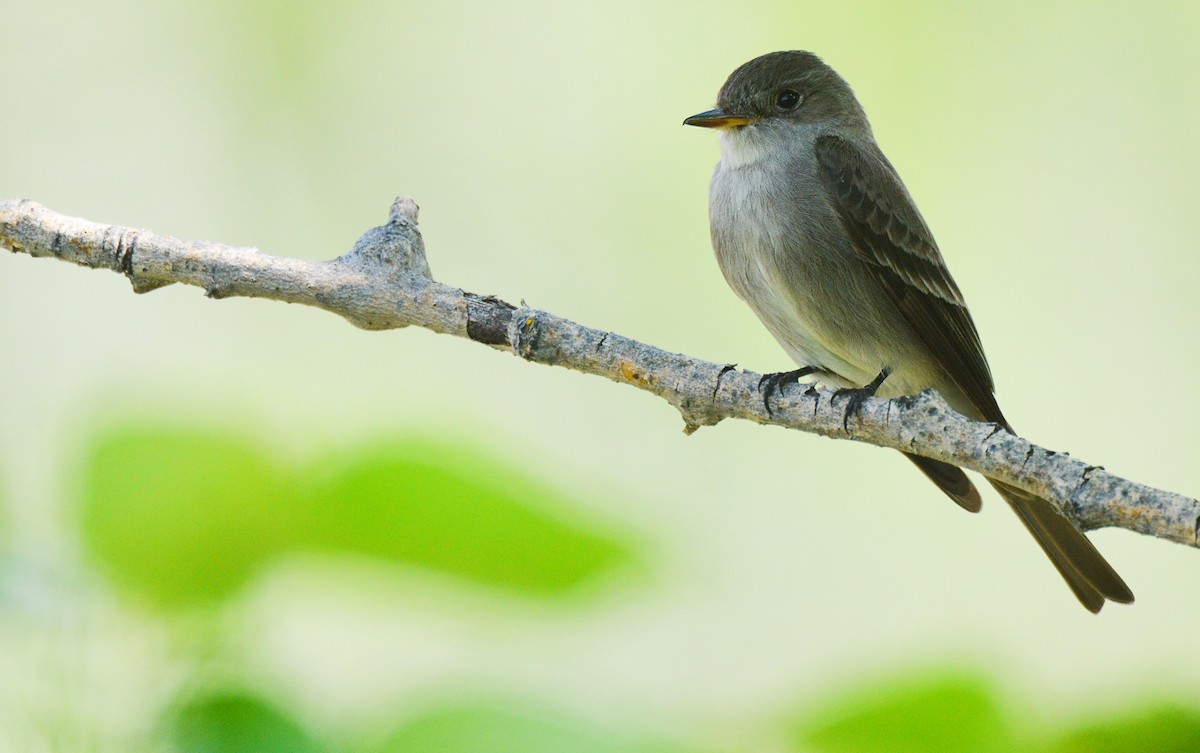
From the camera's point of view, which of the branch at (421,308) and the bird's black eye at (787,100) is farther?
the bird's black eye at (787,100)

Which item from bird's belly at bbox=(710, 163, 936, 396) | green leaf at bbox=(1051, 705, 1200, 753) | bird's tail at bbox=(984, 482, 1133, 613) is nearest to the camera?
green leaf at bbox=(1051, 705, 1200, 753)

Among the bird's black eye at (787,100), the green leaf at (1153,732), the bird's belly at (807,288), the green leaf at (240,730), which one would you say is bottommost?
the green leaf at (1153,732)

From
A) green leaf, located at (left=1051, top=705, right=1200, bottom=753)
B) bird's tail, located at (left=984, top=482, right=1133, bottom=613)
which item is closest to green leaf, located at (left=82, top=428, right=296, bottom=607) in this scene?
green leaf, located at (left=1051, top=705, right=1200, bottom=753)

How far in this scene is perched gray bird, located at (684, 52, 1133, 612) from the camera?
1.61 metres

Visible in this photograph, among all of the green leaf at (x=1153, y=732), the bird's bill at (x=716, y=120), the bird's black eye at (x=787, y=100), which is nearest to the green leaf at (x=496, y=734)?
the green leaf at (x=1153, y=732)

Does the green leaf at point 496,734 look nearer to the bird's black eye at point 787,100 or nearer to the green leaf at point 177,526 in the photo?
the green leaf at point 177,526

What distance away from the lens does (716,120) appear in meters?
1.73

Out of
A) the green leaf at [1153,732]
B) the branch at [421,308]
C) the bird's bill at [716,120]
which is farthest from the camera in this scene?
the bird's bill at [716,120]

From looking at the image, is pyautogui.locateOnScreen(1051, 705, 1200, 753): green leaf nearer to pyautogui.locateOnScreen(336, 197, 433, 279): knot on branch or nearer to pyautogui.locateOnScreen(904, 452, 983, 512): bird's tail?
pyautogui.locateOnScreen(336, 197, 433, 279): knot on branch

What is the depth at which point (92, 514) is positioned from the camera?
0.78 m

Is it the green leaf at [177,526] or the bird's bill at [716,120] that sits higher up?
the bird's bill at [716,120]

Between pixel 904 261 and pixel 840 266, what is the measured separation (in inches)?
4.8

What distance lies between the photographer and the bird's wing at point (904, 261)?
1640 mm

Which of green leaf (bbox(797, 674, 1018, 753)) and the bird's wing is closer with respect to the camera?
green leaf (bbox(797, 674, 1018, 753))
